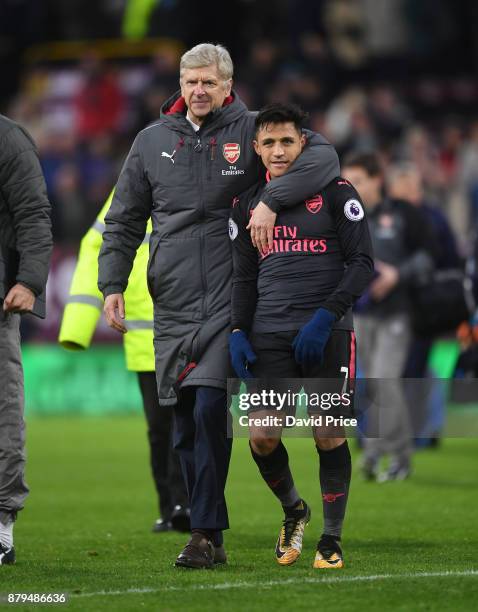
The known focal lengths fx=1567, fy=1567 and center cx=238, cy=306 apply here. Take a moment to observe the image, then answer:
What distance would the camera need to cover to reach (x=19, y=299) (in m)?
7.54

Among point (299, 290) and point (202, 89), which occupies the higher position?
point (202, 89)

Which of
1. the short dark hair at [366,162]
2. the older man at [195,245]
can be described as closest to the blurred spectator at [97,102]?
the short dark hair at [366,162]

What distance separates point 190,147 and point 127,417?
38.0ft

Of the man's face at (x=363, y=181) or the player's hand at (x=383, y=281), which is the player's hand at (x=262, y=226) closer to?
the man's face at (x=363, y=181)

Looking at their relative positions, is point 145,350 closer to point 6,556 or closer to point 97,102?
point 6,556

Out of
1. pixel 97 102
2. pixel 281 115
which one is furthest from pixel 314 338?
pixel 97 102

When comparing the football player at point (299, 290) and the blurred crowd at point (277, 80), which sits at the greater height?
the blurred crowd at point (277, 80)

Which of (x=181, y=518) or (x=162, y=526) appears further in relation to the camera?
(x=162, y=526)

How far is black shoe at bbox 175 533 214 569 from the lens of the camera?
7293 mm

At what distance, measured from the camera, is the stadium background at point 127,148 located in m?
7.72

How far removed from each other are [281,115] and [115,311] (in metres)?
1.25

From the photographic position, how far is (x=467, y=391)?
→ 32.6 feet

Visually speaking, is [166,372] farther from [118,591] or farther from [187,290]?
[118,591]

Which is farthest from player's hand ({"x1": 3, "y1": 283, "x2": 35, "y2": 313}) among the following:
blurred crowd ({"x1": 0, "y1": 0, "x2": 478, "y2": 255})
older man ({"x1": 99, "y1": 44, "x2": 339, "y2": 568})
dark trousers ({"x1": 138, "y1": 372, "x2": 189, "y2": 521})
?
blurred crowd ({"x1": 0, "y1": 0, "x2": 478, "y2": 255})
